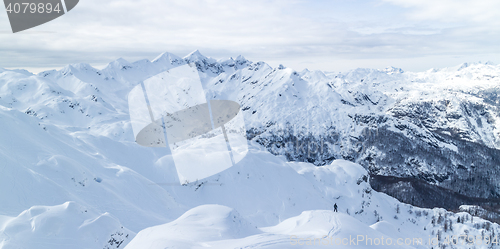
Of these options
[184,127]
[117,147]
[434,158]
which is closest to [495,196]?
[434,158]

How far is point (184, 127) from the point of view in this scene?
266 ft

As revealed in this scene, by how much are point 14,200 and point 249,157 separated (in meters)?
20.0

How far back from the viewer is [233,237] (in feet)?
37.2

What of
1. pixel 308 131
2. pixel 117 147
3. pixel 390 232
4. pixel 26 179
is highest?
pixel 26 179

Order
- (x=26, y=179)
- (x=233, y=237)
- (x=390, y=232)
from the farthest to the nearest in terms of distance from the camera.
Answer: (x=390, y=232) → (x=26, y=179) → (x=233, y=237)

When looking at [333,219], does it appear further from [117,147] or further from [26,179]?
[117,147]

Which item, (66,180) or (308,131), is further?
(308,131)

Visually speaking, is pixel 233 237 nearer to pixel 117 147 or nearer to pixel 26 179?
pixel 26 179

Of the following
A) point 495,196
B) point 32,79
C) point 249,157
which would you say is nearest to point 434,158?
point 495,196

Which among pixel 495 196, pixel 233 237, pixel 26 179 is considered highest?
pixel 26 179

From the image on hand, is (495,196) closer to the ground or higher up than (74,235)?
closer to the ground

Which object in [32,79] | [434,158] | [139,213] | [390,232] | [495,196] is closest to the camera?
[139,213]

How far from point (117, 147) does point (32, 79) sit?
88.3 meters

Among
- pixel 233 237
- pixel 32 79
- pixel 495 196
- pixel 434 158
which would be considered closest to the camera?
pixel 233 237
